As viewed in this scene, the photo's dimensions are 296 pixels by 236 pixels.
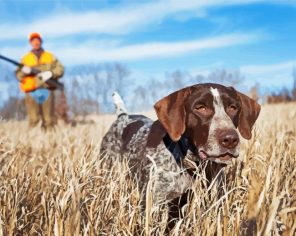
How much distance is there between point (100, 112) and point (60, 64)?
1432mm

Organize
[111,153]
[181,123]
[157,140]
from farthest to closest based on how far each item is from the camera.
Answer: [111,153], [157,140], [181,123]

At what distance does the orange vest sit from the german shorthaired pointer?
23.7 feet

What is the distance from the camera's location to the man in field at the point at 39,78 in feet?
36.0

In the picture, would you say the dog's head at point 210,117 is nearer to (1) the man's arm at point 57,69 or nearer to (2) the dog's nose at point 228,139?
(2) the dog's nose at point 228,139

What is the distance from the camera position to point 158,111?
3.80 meters

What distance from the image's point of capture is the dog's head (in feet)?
11.2

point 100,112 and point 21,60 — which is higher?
point 21,60

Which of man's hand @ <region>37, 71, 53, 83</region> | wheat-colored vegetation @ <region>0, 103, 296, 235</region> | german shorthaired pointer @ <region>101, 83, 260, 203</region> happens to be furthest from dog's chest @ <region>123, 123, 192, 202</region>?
man's hand @ <region>37, 71, 53, 83</region>

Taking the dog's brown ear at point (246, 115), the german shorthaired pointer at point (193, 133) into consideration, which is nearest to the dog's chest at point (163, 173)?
the german shorthaired pointer at point (193, 133)

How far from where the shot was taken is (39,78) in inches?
433

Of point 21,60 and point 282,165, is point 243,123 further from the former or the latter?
point 21,60

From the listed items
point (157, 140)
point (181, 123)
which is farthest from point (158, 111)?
point (157, 140)

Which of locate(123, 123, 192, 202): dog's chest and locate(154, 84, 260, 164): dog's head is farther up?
locate(154, 84, 260, 164): dog's head

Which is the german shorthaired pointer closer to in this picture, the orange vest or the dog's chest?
the dog's chest
